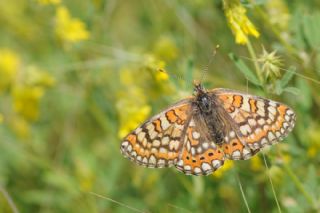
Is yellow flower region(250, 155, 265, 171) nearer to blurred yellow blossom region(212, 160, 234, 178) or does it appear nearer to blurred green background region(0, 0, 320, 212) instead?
blurred green background region(0, 0, 320, 212)

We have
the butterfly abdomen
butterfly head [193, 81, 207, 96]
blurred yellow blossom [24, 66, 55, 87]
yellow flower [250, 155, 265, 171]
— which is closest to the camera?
the butterfly abdomen

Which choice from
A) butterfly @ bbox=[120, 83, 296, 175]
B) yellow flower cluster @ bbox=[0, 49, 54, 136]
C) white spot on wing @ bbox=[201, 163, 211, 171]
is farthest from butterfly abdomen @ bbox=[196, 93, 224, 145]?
yellow flower cluster @ bbox=[0, 49, 54, 136]

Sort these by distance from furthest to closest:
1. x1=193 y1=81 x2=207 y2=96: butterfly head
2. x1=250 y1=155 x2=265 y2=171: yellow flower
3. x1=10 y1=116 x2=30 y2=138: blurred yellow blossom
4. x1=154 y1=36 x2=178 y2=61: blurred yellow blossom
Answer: x1=10 y1=116 x2=30 y2=138: blurred yellow blossom → x1=154 y1=36 x2=178 y2=61: blurred yellow blossom → x1=250 y1=155 x2=265 y2=171: yellow flower → x1=193 y1=81 x2=207 y2=96: butterfly head

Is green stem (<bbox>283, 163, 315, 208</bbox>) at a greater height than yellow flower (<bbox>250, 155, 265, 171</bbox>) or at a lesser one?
lesser

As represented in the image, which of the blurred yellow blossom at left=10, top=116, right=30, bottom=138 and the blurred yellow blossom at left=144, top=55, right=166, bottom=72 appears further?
the blurred yellow blossom at left=10, top=116, right=30, bottom=138

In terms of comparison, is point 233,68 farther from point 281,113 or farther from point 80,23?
point 281,113

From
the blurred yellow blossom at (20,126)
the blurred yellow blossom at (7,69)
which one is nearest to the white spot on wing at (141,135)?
the blurred yellow blossom at (7,69)

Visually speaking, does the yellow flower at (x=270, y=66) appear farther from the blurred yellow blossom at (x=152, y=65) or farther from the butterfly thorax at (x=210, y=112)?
the blurred yellow blossom at (x=152, y=65)

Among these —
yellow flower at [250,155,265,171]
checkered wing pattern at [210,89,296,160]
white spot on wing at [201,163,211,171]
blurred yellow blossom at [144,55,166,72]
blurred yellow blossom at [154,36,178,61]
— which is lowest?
white spot on wing at [201,163,211,171]
